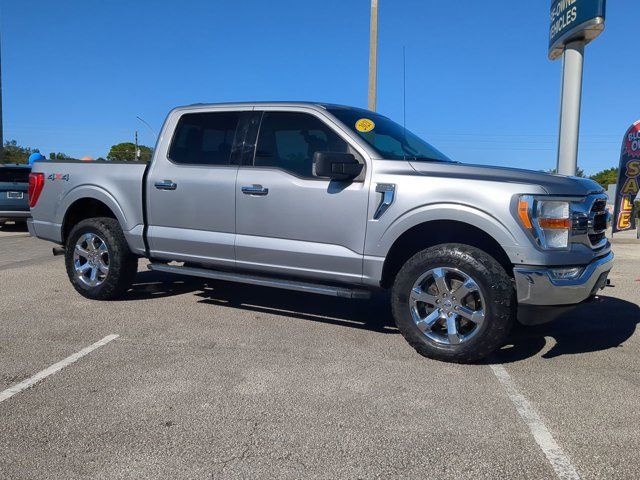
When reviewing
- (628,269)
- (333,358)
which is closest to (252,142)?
(333,358)

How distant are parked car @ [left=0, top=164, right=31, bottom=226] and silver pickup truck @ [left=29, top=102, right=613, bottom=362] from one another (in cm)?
844

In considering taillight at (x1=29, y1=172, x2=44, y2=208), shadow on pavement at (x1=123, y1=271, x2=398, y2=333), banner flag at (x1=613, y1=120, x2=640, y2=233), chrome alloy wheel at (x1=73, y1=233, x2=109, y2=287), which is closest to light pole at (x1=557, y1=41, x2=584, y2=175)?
banner flag at (x1=613, y1=120, x2=640, y2=233)

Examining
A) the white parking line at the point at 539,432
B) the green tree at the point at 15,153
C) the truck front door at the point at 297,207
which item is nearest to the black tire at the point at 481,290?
the white parking line at the point at 539,432

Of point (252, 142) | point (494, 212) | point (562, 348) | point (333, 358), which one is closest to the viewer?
point (494, 212)

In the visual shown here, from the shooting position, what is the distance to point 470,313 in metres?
4.20

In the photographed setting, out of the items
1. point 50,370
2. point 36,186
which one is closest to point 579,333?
point 50,370

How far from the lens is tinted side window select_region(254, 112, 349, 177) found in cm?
496

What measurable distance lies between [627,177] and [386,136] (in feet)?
34.3

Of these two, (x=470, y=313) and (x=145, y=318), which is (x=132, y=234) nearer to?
(x=145, y=318)

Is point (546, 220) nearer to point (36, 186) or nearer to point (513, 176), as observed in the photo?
point (513, 176)

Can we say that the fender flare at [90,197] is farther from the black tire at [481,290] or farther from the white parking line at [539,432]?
the white parking line at [539,432]

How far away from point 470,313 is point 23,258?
8.39m

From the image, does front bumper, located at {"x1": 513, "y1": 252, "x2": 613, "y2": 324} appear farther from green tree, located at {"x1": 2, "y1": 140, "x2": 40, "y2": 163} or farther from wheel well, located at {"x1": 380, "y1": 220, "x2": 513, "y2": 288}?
green tree, located at {"x1": 2, "y1": 140, "x2": 40, "y2": 163}

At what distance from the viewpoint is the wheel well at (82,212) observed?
6.35 meters
